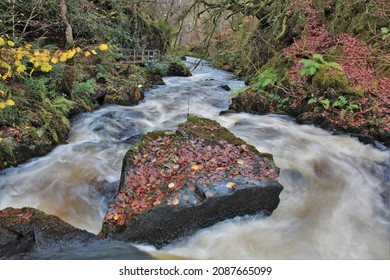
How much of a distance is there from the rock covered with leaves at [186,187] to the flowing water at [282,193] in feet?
0.83

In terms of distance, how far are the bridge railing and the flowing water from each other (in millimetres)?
6482

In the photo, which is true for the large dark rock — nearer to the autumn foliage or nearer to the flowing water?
the autumn foliage

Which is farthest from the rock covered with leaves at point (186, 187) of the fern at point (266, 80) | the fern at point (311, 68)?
the fern at point (266, 80)

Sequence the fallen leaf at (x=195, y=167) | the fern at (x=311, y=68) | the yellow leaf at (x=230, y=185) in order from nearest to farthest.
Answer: the yellow leaf at (x=230, y=185) → the fallen leaf at (x=195, y=167) → the fern at (x=311, y=68)

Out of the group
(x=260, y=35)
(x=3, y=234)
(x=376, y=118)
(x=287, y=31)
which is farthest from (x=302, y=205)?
(x=260, y=35)

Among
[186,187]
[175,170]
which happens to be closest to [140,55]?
[175,170]

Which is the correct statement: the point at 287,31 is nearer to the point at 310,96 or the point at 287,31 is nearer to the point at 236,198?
the point at 310,96

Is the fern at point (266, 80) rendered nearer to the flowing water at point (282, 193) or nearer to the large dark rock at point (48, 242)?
the flowing water at point (282, 193)

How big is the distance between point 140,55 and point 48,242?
12172 millimetres

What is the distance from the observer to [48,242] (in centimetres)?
339

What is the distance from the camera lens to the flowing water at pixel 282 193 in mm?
3871

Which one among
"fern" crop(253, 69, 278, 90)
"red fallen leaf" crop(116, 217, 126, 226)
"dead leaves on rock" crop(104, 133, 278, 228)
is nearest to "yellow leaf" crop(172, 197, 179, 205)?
"dead leaves on rock" crop(104, 133, 278, 228)

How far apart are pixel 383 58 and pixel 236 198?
19.7 ft

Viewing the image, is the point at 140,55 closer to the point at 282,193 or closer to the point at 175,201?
the point at 282,193
